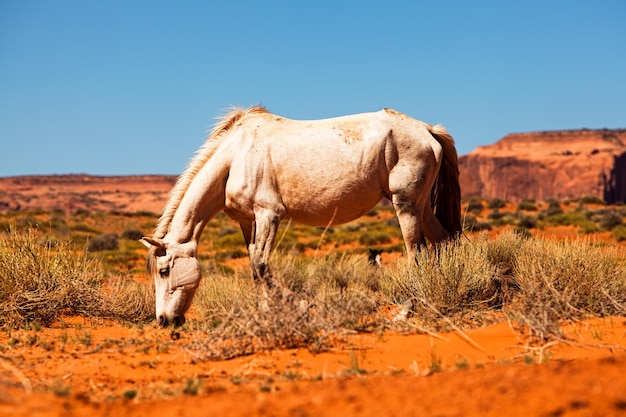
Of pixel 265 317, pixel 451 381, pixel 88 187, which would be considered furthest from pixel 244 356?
pixel 88 187

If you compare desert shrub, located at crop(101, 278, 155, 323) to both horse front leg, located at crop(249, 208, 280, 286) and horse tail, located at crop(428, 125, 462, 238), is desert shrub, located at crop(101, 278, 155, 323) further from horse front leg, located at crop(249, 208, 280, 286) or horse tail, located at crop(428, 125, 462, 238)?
horse tail, located at crop(428, 125, 462, 238)

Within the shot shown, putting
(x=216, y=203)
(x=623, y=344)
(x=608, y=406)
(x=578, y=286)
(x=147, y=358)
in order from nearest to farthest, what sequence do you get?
1. (x=608, y=406)
2. (x=623, y=344)
3. (x=147, y=358)
4. (x=578, y=286)
5. (x=216, y=203)

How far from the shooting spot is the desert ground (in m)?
3.96

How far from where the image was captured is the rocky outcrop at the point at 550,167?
96.4 metres

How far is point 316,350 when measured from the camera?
6.11m

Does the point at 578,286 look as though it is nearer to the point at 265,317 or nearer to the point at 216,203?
the point at 265,317

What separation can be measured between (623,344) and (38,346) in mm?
5569

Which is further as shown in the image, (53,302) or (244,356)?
(53,302)

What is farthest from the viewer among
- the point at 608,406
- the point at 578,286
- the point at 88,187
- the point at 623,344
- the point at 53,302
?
the point at 88,187

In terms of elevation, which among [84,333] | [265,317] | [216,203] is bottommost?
[84,333]

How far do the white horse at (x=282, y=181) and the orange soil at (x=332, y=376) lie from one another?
42.0 inches

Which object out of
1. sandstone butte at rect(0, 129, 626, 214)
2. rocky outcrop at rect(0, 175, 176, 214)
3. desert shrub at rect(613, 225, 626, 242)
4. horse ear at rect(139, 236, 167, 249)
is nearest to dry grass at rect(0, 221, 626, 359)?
horse ear at rect(139, 236, 167, 249)

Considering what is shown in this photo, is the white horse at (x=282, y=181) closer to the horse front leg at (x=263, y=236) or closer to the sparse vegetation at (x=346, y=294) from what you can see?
the horse front leg at (x=263, y=236)

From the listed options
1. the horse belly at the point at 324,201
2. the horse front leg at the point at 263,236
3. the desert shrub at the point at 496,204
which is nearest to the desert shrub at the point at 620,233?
the desert shrub at the point at 496,204
